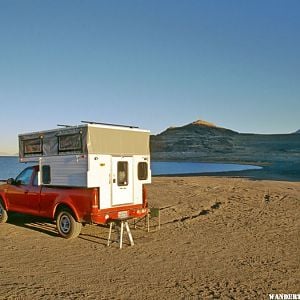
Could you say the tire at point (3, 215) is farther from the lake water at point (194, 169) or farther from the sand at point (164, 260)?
the lake water at point (194, 169)

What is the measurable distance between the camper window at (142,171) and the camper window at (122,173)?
1.49ft

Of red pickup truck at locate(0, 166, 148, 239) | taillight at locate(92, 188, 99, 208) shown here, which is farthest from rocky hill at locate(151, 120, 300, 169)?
taillight at locate(92, 188, 99, 208)

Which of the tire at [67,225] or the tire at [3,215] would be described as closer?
the tire at [67,225]

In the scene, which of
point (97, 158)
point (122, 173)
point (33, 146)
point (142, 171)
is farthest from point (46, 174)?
point (142, 171)

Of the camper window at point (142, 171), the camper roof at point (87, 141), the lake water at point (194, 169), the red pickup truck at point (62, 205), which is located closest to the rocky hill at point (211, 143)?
the lake water at point (194, 169)

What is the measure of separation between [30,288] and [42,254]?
2123mm

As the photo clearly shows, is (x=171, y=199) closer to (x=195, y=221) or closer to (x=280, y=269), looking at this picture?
(x=195, y=221)

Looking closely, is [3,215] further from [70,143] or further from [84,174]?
[84,174]

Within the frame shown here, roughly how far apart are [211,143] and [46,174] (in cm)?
16409

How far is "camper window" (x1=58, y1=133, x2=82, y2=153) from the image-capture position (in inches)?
354

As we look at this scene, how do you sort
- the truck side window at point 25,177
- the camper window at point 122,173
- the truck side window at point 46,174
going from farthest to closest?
1. the truck side window at point 25,177
2. the truck side window at point 46,174
3. the camper window at point 122,173

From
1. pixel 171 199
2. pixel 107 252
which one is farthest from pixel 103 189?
pixel 171 199

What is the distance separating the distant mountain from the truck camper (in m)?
128

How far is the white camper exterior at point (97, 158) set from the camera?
8867mm
